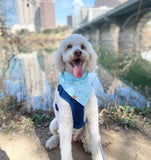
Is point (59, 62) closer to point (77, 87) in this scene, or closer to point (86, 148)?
point (77, 87)

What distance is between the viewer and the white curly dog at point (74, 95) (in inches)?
61.4

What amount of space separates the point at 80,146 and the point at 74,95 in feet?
3.14

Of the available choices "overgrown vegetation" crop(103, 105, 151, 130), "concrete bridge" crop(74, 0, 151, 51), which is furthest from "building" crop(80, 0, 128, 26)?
"overgrown vegetation" crop(103, 105, 151, 130)

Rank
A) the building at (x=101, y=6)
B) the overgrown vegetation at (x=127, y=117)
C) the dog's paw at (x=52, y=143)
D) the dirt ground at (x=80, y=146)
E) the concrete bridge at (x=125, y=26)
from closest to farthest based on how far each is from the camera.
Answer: the dirt ground at (x=80, y=146) < the dog's paw at (x=52, y=143) < the overgrown vegetation at (x=127, y=117) < the building at (x=101, y=6) < the concrete bridge at (x=125, y=26)

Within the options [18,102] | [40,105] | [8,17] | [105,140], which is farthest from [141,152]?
[8,17]

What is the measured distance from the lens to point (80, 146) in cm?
208

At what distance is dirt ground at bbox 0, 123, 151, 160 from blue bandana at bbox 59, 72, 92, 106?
0.89m

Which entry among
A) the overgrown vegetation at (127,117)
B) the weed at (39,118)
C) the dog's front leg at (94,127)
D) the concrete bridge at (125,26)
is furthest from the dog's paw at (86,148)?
the concrete bridge at (125,26)

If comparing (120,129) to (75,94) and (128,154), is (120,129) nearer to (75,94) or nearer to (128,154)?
(128,154)

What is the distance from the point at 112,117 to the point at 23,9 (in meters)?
2.97

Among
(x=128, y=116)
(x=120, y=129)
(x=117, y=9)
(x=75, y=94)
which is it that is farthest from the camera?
(x=117, y=9)

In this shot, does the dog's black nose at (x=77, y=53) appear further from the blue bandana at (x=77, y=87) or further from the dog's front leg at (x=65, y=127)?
the dog's front leg at (x=65, y=127)

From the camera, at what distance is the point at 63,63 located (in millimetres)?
1750

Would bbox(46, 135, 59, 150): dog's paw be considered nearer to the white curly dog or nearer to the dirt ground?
the dirt ground
